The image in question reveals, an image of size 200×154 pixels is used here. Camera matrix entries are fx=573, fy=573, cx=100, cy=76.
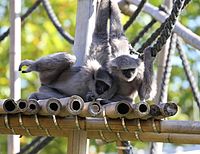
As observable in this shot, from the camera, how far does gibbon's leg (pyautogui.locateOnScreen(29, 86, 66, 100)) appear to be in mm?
1845

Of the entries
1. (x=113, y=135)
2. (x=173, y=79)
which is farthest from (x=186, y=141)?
(x=173, y=79)

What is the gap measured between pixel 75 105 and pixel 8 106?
198 millimetres

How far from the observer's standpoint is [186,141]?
5.08ft

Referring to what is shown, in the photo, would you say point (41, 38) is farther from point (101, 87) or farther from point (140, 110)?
point (140, 110)

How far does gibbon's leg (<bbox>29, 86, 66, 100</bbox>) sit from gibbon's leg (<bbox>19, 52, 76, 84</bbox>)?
5 centimetres

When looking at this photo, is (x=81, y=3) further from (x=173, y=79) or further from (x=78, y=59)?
(x=173, y=79)

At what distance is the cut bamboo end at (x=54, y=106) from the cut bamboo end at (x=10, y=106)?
0.34ft

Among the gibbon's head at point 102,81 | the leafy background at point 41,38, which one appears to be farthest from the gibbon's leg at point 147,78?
the leafy background at point 41,38

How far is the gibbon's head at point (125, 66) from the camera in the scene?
1.79 m

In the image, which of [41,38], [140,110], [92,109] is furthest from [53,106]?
[41,38]

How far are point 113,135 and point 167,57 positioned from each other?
111cm

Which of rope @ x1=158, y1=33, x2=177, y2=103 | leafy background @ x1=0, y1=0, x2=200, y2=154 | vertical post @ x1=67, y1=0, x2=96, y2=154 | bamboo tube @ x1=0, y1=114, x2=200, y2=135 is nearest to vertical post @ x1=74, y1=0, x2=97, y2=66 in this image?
vertical post @ x1=67, y1=0, x2=96, y2=154

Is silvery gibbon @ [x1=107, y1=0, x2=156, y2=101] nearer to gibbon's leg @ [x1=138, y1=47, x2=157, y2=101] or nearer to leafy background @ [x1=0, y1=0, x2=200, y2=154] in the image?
gibbon's leg @ [x1=138, y1=47, x2=157, y2=101]

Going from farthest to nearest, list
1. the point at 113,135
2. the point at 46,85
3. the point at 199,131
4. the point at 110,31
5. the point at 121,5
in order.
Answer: the point at 121,5 < the point at 110,31 < the point at 46,85 < the point at 113,135 < the point at 199,131
